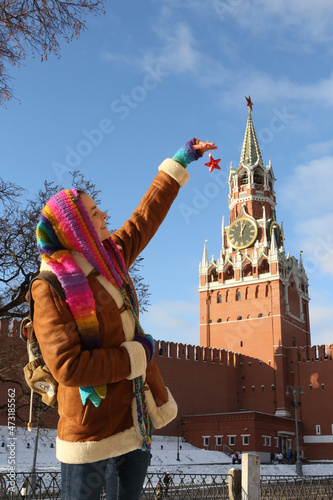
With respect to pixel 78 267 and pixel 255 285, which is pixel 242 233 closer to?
pixel 255 285

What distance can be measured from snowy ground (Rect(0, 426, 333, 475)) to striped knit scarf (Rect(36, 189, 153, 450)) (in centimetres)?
1619

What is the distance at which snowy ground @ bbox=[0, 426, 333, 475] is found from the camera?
2018 cm

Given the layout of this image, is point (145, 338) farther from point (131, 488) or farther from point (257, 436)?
point (257, 436)

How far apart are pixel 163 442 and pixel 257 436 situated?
5.34 meters

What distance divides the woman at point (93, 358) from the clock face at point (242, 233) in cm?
4041

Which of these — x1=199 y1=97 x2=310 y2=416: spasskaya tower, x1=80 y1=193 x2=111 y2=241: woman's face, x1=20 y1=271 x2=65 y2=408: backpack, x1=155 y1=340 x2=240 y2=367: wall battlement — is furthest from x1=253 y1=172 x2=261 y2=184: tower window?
x1=20 y1=271 x2=65 y2=408: backpack

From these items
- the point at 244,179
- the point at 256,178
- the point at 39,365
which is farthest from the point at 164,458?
the point at 256,178

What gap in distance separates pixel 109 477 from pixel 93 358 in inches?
23.7

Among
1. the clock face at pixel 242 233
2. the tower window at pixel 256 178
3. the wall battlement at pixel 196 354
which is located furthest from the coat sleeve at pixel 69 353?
the tower window at pixel 256 178

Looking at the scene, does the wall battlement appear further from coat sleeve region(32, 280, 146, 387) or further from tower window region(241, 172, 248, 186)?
coat sleeve region(32, 280, 146, 387)

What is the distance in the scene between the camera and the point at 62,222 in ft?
8.41

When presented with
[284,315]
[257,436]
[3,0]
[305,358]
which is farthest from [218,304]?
[3,0]

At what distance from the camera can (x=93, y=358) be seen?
7.35 ft

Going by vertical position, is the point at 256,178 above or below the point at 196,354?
above
